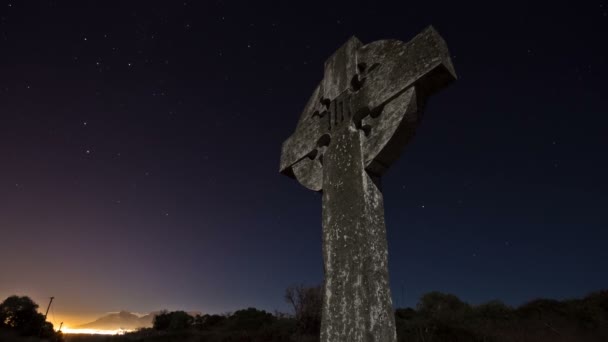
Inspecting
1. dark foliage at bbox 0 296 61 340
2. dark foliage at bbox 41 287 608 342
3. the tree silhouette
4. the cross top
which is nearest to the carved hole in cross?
the cross top

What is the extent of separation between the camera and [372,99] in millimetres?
2664

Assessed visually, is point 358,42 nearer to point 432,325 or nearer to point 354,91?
point 354,91

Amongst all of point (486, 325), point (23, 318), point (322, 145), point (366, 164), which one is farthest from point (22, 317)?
point (366, 164)

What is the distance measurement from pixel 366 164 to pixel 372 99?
573 mm

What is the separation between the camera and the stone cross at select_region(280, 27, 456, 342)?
2.11 meters

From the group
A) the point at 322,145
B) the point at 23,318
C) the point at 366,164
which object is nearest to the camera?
the point at 366,164

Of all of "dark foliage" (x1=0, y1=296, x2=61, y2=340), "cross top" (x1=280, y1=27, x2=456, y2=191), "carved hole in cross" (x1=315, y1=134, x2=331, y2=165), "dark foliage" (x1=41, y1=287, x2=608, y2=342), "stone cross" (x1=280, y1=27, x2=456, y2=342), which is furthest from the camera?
"dark foliage" (x1=0, y1=296, x2=61, y2=340)

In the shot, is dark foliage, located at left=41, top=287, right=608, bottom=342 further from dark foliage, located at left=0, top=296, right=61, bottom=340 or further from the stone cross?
dark foliage, located at left=0, top=296, right=61, bottom=340

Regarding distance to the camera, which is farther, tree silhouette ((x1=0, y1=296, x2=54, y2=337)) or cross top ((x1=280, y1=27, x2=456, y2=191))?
tree silhouette ((x1=0, y1=296, x2=54, y2=337))

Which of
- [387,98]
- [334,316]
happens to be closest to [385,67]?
[387,98]

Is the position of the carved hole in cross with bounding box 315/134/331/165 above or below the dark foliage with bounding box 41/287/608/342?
above

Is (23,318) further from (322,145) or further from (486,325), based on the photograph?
(322,145)

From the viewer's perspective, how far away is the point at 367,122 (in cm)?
268

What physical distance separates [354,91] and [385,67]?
0.38 m
